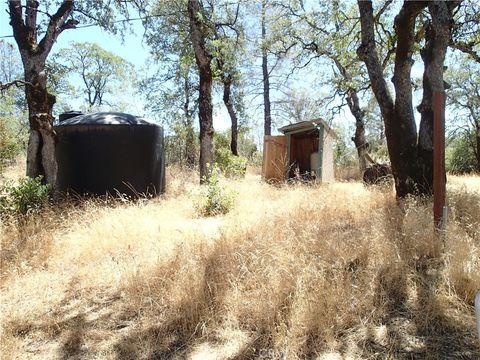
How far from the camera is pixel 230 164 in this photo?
51.2 feet

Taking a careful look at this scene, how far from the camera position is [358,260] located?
3.70 m

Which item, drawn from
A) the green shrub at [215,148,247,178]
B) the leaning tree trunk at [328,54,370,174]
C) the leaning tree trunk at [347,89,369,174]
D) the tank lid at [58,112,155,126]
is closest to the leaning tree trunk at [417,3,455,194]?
the tank lid at [58,112,155,126]

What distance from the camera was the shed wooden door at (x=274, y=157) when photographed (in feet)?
43.3

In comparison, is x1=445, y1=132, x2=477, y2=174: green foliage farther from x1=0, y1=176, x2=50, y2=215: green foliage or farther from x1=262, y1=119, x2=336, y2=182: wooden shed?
x1=0, y1=176, x2=50, y2=215: green foliage

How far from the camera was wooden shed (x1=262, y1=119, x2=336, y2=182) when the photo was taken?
12.3 m

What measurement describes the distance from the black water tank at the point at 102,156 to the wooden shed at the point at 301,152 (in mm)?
5335

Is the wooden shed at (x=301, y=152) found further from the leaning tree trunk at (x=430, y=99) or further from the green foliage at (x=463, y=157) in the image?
Answer: the green foliage at (x=463, y=157)

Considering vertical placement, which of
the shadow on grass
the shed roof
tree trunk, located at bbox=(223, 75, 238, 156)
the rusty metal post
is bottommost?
the shadow on grass

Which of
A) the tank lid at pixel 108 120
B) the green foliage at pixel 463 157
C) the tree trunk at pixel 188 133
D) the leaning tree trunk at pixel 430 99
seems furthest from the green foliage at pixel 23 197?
the green foliage at pixel 463 157

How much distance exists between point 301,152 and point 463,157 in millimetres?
12250

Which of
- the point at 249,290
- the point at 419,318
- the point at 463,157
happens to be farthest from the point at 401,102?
the point at 463,157

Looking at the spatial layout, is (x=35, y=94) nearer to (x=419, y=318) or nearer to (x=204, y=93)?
(x=204, y=93)

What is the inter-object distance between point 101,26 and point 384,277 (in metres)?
8.08

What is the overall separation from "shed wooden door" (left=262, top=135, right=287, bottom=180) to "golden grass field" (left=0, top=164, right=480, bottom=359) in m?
7.94
